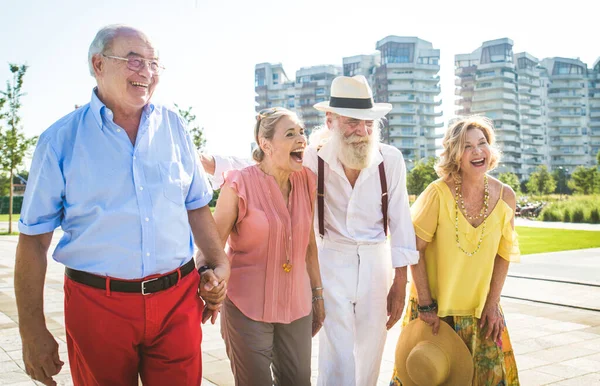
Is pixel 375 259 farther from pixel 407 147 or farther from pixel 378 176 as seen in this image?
pixel 407 147

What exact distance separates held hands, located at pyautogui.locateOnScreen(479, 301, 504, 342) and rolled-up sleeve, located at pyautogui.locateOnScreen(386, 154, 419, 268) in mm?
597

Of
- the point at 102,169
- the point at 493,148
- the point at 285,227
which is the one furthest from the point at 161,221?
the point at 493,148

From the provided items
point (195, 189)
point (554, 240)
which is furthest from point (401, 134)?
point (195, 189)

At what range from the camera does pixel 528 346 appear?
5648 millimetres

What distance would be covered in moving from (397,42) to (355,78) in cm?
12269

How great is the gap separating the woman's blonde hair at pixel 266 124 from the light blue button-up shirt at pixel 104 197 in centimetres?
96

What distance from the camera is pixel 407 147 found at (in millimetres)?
115938

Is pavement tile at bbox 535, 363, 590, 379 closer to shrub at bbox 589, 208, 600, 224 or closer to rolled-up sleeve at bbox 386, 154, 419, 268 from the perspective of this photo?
rolled-up sleeve at bbox 386, 154, 419, 268

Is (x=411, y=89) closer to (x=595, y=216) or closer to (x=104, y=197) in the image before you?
(x=595, y=216)

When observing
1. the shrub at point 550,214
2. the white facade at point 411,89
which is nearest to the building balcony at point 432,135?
the white facade at point 411,89

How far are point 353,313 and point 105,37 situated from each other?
2.25 meters

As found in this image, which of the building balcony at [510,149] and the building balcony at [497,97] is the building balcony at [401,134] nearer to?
the building balcony at [497,97]

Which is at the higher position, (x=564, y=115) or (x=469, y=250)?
(x=564, y=115)

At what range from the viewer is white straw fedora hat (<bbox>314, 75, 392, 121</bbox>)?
369 centimetres
